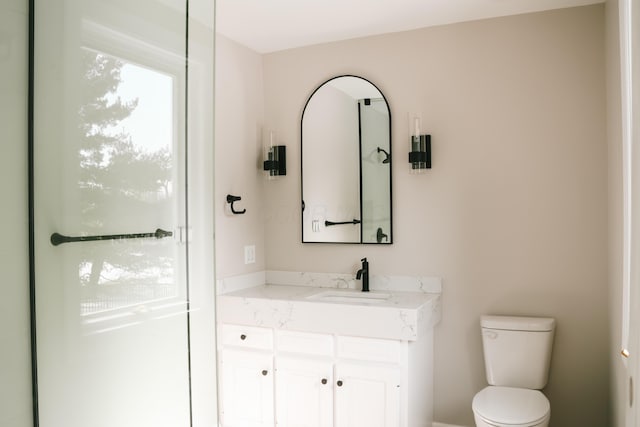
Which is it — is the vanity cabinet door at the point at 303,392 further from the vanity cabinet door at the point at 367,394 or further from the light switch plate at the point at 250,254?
the light switch plate at the point at 250,254

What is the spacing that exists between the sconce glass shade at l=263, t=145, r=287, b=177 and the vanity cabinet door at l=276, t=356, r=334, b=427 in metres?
1.21

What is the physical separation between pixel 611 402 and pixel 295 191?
2127 millimetres

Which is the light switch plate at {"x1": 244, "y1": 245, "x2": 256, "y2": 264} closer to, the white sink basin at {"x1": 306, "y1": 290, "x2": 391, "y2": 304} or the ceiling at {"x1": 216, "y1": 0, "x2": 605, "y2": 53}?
the white sink basin at {"x1": 306, "y1": 290, "x2": 391, "y2": 304}

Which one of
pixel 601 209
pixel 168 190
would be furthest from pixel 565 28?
pixel 168 190

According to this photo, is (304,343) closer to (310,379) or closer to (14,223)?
(310,379)

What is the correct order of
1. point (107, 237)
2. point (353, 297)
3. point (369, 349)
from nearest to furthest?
point (107, 237), point (369, 349), point (353, 297)

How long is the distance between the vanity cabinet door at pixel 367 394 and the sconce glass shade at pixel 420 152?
3.75 ft

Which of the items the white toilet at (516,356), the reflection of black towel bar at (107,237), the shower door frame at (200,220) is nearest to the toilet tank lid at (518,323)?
the white toilet at (516,356)

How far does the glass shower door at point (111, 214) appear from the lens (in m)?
0.71

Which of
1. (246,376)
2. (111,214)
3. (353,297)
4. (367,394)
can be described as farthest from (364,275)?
(111,214)

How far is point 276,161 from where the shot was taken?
3408 millimetres

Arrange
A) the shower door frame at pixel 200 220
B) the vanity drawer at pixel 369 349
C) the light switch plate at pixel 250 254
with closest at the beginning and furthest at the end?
1. the shower door frame at pixel 200 220
2. the vanity drawer at pixel 369 349
3. the light switch plate at pixel 250 254

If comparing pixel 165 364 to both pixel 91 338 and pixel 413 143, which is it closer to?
pixel 91 338

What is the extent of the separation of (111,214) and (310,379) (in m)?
2.19
